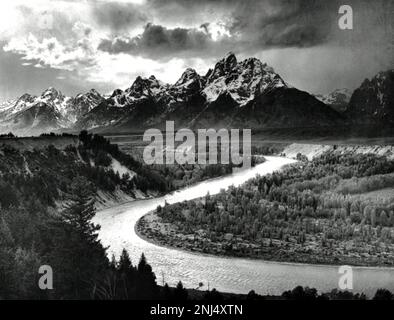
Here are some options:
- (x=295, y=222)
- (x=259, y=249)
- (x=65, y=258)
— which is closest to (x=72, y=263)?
(x=65, y=258)

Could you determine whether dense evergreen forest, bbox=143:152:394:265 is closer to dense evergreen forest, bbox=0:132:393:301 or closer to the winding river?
the winding river

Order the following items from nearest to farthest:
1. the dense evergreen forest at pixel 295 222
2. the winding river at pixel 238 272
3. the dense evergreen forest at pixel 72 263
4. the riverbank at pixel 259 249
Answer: the dense evergreen forest at pixel 72 263
the winding river at pixel 238 272
the riverbank at pixel 259 249
the dense evergreen forest at pixel 295 222

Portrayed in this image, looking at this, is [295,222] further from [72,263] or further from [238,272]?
[72,263]

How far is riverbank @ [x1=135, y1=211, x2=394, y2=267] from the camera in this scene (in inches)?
2408

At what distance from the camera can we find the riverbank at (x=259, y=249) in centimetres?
6116

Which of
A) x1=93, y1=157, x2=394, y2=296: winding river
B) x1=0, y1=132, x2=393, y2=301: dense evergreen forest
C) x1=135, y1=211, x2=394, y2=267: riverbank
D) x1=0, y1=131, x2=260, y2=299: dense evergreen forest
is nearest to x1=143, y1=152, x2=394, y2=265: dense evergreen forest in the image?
x1=135, y1=211, x2=394, y2=267: riverbank

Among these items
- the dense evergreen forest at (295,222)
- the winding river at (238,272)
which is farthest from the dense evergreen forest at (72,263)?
the dense evergreen forest at (295,222)

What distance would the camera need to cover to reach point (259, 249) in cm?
6675

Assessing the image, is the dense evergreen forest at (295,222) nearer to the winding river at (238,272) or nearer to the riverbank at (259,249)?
the riverbank at (259,249)

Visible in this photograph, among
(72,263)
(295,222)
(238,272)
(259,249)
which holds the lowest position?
(238,272)

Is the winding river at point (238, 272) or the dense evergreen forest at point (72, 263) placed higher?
the dense evergreen forest at point (72, 263)

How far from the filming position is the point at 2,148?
318ft

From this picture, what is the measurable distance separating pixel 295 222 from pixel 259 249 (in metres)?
14.0
